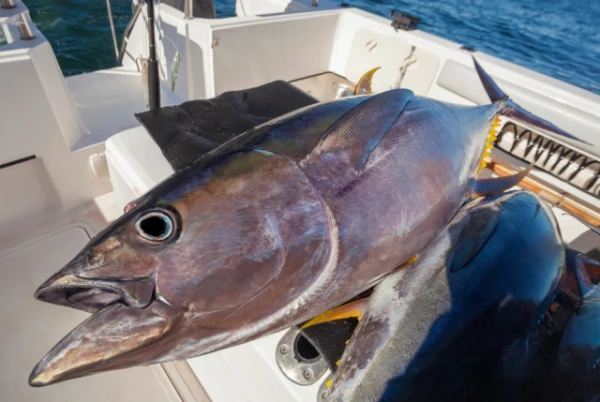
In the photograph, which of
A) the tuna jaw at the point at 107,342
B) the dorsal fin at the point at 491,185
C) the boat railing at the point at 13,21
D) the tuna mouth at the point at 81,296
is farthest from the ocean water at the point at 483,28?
the dorsal fin at the point at 491,185

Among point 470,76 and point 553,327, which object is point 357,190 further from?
point 470,76

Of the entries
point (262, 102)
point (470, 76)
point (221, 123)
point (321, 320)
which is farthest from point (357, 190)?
point (470, 76)

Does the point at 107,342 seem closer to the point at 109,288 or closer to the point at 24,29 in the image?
the point at 109,288

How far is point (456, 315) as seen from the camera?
110 centimetres

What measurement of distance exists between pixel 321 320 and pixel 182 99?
262 centimetres

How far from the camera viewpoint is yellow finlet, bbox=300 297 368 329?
121 centimetres

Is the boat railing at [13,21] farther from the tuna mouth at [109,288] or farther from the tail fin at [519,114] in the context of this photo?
the tail fin at [519,114]

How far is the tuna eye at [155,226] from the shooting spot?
34.1 inches

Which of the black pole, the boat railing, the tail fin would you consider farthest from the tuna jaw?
the boat railing

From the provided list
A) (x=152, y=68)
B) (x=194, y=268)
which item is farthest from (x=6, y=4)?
(x=194, y=268)

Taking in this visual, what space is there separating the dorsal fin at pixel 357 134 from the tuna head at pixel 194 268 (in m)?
0.15

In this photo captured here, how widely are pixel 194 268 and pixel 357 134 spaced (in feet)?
2.20

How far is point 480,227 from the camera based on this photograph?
4.40ft

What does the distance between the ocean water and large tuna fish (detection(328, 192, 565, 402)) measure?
6868 mm
